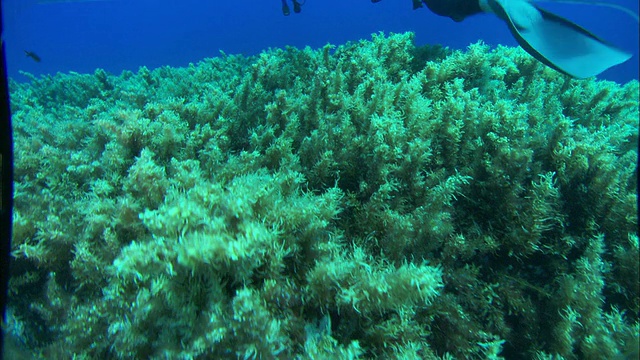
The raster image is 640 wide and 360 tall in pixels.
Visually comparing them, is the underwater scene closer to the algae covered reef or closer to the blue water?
the algae covered reef

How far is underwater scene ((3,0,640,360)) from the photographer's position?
50.7 inches

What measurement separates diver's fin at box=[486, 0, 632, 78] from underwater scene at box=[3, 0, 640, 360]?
19 millimetres

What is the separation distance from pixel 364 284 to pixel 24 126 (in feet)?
14.1

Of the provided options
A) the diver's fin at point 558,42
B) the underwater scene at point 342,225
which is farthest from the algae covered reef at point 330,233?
the diver's fin at point 558,42

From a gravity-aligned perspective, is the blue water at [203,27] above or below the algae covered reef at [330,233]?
above

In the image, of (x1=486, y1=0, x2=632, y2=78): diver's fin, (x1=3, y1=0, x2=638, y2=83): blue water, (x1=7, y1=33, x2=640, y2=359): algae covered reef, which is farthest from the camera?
(x1=3, y1=0, x2=638, y2=83): blue water

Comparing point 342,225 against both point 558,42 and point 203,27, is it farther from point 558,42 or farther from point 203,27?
point 203,27

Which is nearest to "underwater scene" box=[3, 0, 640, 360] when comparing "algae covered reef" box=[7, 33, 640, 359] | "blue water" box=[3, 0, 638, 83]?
"algae covered reef" box=[7, 33, 640, 359]

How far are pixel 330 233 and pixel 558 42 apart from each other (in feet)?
9.36

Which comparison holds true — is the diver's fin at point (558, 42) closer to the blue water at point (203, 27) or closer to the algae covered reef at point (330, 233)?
the algae covered reef at point (330, 233)

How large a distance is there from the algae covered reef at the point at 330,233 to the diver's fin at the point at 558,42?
0.43 meters

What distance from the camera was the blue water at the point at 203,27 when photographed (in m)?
63.4

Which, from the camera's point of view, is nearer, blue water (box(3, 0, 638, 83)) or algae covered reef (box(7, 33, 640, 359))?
algae covered reef (box(7, 33, 640, 359))

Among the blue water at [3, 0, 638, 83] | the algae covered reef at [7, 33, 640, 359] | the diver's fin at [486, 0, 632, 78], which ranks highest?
the blue water at [3, 0, 638, 83]
